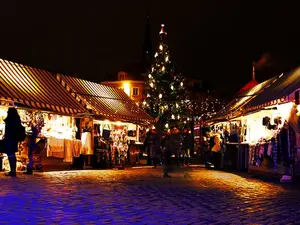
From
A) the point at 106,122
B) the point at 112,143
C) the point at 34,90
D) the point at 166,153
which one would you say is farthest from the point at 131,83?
the point at 166,153

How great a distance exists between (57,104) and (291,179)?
9247 mm

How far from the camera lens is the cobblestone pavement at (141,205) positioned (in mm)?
7605

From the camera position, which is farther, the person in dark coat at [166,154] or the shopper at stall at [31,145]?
the person in dark coat at [166,154]

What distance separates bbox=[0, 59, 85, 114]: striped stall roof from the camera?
738 inches

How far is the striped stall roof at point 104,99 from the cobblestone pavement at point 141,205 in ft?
36.3

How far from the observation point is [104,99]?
2622 cm

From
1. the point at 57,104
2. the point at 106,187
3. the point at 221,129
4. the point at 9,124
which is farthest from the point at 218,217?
the point at 221,129

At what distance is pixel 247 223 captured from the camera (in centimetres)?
743

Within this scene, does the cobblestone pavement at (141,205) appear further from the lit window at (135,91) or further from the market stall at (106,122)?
the lit window at (135,91)

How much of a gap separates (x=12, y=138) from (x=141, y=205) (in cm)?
818

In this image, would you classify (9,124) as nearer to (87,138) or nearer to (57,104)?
(57,104)

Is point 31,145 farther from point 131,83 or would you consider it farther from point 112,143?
point 131,83

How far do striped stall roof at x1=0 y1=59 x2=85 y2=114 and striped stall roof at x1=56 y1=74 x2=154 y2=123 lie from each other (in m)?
0.89

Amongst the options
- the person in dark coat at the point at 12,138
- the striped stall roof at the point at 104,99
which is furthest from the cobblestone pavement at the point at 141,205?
A: the striped stall roof at the point at 104,99
